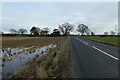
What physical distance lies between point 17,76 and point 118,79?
449cm

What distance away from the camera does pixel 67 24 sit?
17675cm

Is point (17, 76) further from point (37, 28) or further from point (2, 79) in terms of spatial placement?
point (37, 28)

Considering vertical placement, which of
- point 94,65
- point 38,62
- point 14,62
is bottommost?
point 14,62

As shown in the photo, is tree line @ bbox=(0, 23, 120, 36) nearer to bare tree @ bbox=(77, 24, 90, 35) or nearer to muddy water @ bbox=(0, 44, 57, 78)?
bare tree @ bbox=(77, 24, 90, 35)

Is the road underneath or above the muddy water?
above

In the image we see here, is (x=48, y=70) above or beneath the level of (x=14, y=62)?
above

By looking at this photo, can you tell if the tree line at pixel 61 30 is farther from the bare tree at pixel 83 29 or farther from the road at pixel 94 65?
the road at pixel 94 65

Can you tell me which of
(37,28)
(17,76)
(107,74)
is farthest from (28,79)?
(37,28)

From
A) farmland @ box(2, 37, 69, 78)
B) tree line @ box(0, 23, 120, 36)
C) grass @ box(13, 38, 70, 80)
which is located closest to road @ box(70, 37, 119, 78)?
grass @ box(13, 38, 70, 80)

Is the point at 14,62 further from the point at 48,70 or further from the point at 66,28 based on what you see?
the point at 66,28

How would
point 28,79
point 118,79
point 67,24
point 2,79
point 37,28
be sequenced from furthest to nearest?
point 67,24, point 37,28, point 2,79, point 28,79, point 118,79

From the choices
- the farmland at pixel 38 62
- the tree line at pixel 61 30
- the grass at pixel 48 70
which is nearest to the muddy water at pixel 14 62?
the farmland at pixel 38 62

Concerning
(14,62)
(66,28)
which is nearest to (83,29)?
(66,28)

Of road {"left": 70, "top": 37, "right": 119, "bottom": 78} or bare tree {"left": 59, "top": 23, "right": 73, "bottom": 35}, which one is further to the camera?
bare tree {"left": 59, "top": 23, "right": 73, "bottom": 35}
